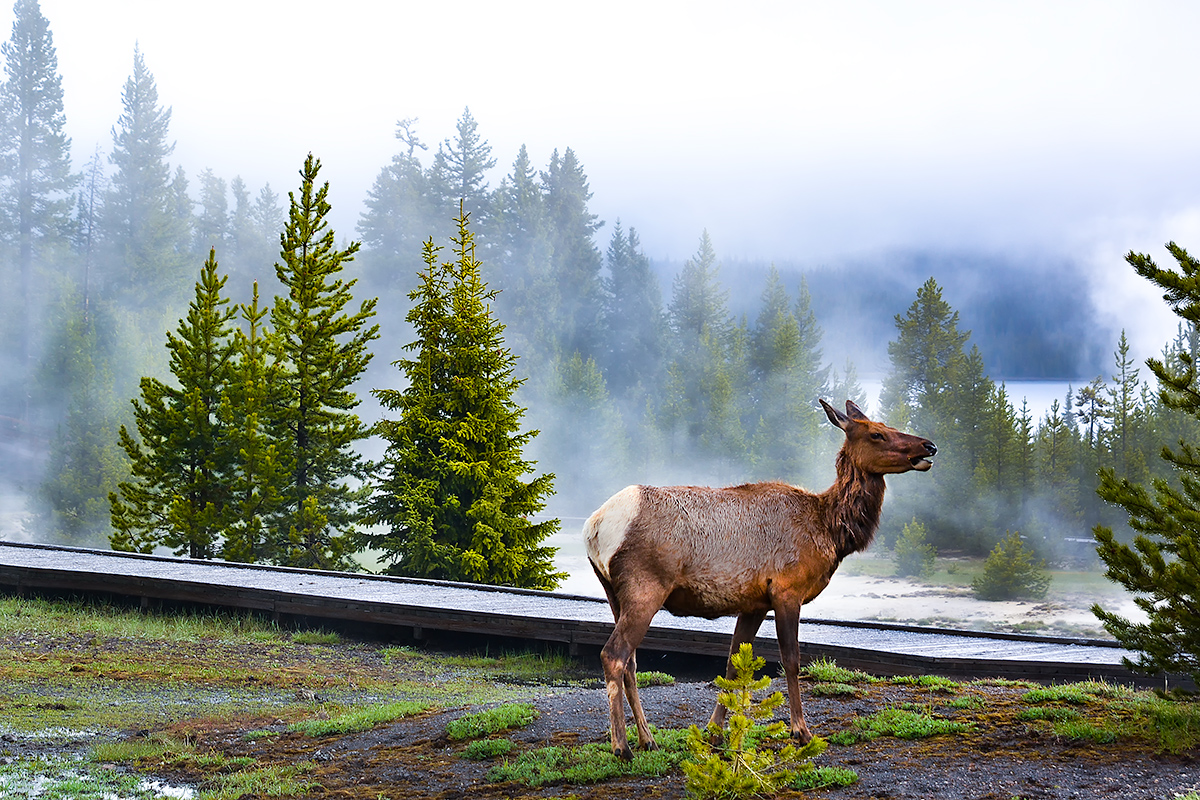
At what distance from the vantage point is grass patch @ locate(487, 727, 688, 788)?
585 cm

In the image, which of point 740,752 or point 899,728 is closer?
point 740,752

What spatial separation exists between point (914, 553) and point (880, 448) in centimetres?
4206

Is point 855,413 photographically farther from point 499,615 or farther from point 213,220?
point 213,220

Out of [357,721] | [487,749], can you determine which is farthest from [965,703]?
[357,721]

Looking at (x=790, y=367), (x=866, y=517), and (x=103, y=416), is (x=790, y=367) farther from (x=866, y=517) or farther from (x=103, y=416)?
(x=866, y=517)

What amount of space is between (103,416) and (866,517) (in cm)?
4655

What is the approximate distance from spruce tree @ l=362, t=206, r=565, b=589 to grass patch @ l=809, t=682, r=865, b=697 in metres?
12.6

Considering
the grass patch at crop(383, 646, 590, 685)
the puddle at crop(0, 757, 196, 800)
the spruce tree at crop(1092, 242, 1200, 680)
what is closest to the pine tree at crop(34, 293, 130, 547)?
the grass patch at crop(383, 646, 590, 685)

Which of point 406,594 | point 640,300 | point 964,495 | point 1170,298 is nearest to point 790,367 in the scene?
point 964,495

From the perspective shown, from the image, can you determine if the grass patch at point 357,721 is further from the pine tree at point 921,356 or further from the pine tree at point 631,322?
the pine tree at point 631,322

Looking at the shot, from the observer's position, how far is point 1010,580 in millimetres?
42438

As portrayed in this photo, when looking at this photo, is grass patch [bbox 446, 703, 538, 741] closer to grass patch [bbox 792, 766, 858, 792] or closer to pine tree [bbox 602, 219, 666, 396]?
grass patch [bbox 792, 766, 858, 792]

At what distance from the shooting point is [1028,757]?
19.0ft

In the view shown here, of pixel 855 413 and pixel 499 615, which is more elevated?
pixel 855 413
